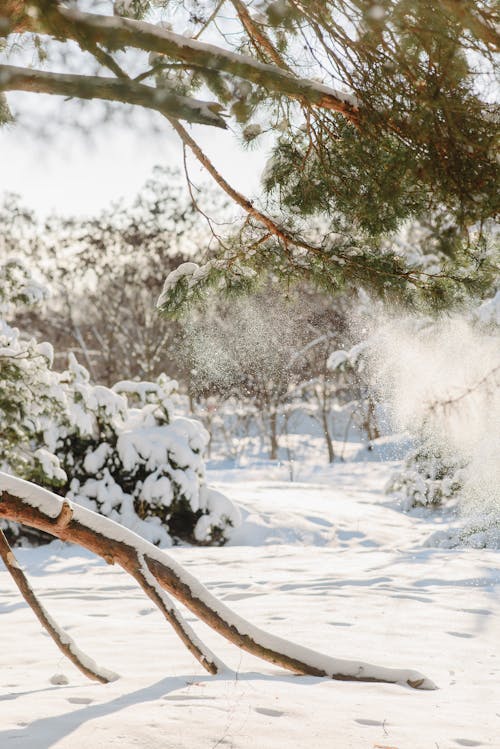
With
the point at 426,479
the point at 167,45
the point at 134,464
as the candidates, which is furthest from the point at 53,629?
the point at 426,479

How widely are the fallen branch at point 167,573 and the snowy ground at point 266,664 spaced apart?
0.33ft

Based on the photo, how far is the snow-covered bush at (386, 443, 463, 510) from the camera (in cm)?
1185

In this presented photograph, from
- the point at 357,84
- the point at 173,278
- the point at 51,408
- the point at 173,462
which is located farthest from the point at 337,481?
the point at 357,84

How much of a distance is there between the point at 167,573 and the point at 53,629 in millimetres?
563

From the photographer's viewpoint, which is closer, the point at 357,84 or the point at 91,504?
the point at 357,84

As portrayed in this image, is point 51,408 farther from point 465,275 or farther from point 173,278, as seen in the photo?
point 465,275

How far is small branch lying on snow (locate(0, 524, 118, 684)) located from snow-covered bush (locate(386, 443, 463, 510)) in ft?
29.1

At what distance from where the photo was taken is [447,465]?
11961mm

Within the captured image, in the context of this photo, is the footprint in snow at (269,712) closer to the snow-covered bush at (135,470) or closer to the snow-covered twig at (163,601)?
the snow-covered twig at (163,601)

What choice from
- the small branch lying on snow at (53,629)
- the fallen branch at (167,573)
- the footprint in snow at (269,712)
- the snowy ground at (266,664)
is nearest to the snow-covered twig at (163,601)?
the fallen branch at (167,573)

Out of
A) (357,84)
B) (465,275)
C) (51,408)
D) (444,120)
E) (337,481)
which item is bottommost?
(337,481)

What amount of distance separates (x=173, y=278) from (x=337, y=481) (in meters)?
13.8

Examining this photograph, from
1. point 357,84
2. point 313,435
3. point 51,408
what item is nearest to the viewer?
point 357,84

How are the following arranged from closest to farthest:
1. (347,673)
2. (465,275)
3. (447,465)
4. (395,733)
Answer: (395,733)
(347,673)
(465,275)
(447,465)
